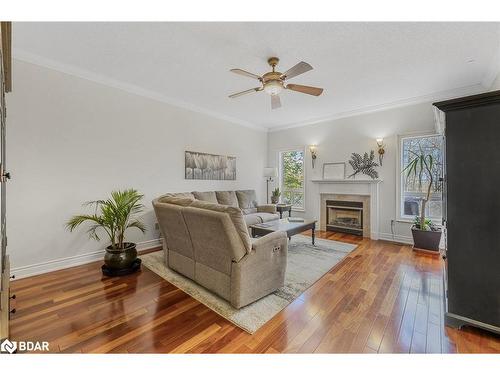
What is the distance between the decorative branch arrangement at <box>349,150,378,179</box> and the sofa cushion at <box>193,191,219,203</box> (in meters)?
3.17

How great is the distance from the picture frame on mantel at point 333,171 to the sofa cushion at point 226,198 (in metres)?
2.30

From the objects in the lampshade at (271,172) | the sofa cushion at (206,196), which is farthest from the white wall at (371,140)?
the sofa cushion at (206,196)

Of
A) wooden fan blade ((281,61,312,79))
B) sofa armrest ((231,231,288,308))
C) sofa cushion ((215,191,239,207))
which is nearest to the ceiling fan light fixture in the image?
wooden fan blade ((281,61,312,79))

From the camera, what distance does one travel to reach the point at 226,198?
5.09 m

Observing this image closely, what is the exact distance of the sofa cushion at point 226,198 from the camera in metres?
5.02

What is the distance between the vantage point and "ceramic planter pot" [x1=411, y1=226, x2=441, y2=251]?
3.82 meters

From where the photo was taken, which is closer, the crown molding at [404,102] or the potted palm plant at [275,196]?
the crown molding at [404,102]

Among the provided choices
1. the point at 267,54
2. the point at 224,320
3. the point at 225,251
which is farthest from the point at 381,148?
the point at 224,320

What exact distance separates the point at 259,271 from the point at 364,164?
391 centimetres

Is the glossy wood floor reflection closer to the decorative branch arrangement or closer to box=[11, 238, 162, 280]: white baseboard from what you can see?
box=[11, 238, 162, 280]: white baseboard

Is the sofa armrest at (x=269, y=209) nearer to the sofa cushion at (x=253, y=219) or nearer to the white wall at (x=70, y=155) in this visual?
the sofa cushion at (x=253, y=219)
